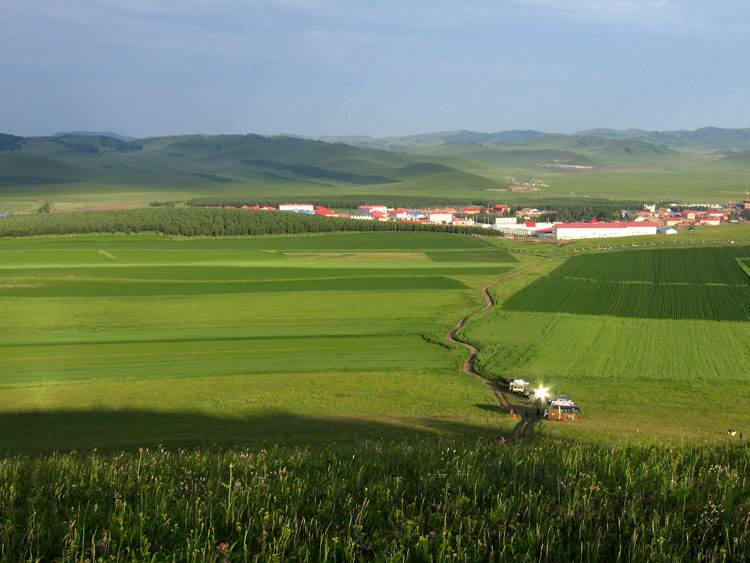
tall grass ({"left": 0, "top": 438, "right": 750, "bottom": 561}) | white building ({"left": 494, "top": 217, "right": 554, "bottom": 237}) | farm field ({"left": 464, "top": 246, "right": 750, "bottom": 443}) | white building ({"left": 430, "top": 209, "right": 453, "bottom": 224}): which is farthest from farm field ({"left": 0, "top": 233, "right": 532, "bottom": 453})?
white building ({"left": 430, "top": 209, "right": 453, "bottom": 224})

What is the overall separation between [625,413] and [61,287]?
41.3m

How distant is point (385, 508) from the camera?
7988 millimetres

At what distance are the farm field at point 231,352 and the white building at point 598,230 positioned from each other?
38446 mm

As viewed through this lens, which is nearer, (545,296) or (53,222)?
(545,296)

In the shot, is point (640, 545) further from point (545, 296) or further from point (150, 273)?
point (150, 273)

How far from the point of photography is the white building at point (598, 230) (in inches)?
4122

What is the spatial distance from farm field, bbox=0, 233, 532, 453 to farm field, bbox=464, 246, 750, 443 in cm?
316

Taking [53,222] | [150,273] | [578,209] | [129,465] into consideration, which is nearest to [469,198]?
[578,209]

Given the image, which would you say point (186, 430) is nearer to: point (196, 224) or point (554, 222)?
point (196, 224)

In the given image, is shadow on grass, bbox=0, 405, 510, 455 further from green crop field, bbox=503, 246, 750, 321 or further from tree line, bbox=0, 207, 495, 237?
tree line, bbox=0, 207, 495, 237

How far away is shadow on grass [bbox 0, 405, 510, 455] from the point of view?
18922 millimetres

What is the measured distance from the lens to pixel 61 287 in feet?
169

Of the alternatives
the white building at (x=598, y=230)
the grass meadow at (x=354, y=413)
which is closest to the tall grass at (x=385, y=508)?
the grass meadow at (x=354, y=413)

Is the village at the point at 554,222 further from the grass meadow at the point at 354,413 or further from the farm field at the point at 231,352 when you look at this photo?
the farm field at the point at 231,352
